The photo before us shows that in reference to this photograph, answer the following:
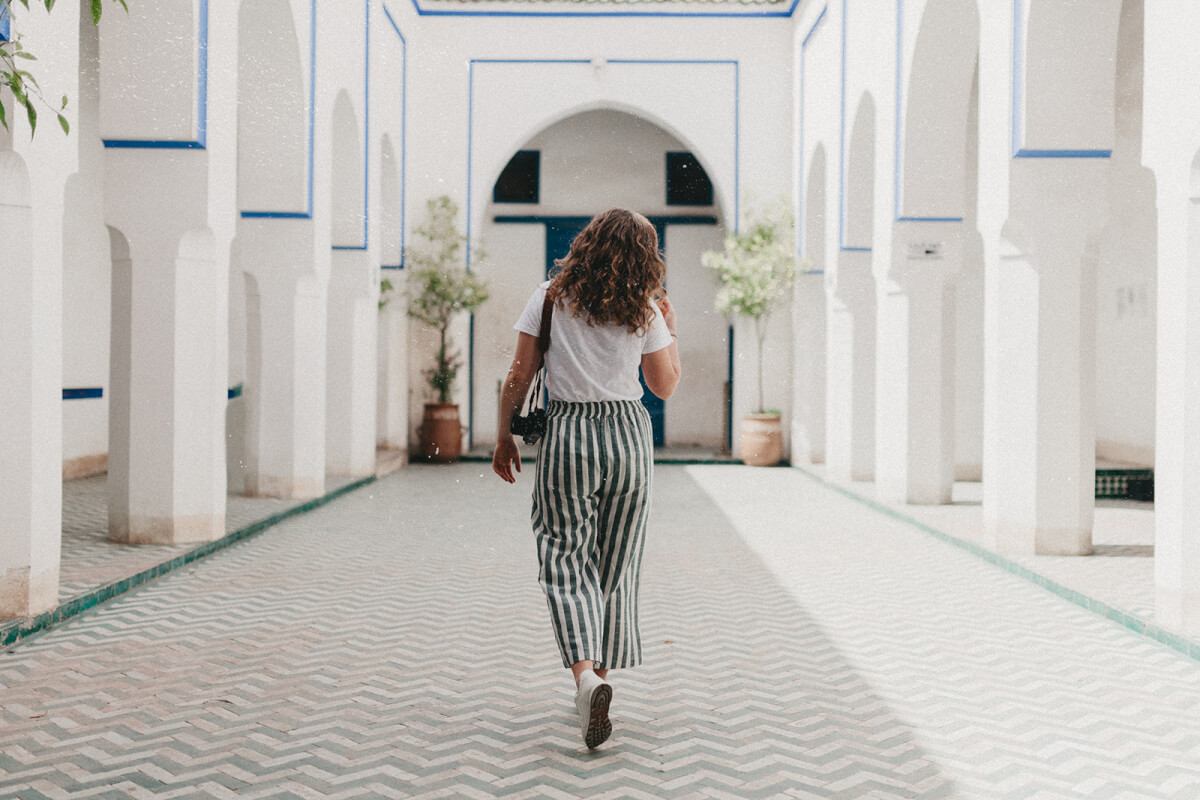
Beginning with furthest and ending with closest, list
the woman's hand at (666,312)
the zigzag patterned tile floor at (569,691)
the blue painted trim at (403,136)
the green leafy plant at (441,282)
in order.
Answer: the green leafy plant at (441,282)
the blue painted trim at (403,136)
the woman's hand at (666,312)
the zigzag patterned tile floor at (569,691)

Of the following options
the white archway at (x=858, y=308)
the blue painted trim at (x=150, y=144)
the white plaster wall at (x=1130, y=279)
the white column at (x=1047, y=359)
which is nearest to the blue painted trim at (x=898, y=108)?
the white archway at (x=858, y=308)

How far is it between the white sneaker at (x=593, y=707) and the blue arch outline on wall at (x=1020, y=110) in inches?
195

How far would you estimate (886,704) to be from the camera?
13.1 ft

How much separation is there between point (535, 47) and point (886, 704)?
500 inches

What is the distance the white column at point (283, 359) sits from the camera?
954 cm

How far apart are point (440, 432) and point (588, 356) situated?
11361 mm

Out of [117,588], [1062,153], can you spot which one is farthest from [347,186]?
[1062,153]

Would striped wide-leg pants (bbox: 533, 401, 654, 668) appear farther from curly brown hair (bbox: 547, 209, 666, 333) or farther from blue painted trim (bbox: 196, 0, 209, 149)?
blue painted trim (bbox: 196, 0, 209, 149)

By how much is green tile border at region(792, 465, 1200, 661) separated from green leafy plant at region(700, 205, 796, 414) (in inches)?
197

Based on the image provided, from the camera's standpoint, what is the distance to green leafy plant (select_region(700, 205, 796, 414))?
13922 millimetres

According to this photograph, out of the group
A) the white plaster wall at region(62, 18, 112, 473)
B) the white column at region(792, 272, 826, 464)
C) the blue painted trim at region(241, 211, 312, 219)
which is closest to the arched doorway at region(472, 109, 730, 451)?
the white column at region(792, 272, 826, 464)

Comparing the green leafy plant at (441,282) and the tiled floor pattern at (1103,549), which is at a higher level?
the green leafy plant at (441,282)

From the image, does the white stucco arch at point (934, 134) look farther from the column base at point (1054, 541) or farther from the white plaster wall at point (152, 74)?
the white plaster wall at point (152, 74)

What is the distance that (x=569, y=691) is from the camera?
163 inches
